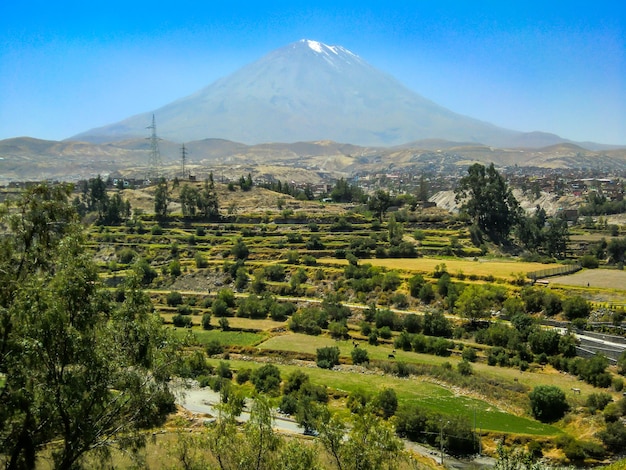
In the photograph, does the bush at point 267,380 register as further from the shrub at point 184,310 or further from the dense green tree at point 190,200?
the dense green tree at point 190,200

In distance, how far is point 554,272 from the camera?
127 ft

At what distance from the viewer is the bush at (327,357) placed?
91.1 feet

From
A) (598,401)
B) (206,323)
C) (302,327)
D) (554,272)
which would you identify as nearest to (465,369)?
(598,401)

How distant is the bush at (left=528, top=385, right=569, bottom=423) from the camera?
70.0 ft

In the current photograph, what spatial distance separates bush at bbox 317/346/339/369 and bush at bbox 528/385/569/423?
31.8 ft

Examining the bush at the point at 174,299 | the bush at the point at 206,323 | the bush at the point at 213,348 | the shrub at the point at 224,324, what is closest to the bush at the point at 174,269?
the bush at the point at 174,299

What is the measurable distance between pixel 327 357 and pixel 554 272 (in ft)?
61.8

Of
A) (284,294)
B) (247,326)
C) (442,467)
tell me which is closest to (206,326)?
(247,326)

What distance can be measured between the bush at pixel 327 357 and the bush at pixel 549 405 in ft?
31.8

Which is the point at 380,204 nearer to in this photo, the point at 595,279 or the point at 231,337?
the point at 595,279

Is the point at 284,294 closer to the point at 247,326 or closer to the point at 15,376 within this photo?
the point at 247,326

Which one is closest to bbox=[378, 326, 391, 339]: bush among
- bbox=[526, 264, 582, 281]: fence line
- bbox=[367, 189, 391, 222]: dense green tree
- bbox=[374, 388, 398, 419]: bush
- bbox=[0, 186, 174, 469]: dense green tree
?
bbox=[374, 388, 398, 419]: bush

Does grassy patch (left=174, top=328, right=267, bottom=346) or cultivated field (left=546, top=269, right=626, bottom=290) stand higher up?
cultivated field (left=546, top=269, right=626, bottom=290)

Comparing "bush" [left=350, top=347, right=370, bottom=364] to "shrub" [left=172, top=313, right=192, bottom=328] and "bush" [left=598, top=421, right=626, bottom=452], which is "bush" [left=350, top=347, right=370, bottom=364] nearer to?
"bush" [left=598, top=421, right=626, bottom=452]
